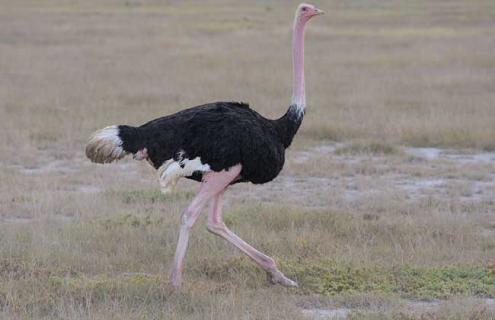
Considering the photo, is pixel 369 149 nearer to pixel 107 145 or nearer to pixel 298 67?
pixel 298 67

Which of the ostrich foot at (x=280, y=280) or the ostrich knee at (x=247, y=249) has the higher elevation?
the ostrich knee at (x=247, y=249)

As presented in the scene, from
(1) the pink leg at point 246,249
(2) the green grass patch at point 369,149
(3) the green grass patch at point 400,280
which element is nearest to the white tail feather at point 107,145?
(1) the pink leg at point 246,249

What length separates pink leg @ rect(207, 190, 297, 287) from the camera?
6992mm

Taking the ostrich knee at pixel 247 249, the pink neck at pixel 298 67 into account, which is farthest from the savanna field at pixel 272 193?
the pink neck at pixel 298 67

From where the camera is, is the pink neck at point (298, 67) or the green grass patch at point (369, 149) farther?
the green grass patch at point (369, 149)

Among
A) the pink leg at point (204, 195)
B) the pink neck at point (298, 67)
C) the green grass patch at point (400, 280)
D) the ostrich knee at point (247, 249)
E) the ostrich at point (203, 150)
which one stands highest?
the pink neck at point (298, 67)

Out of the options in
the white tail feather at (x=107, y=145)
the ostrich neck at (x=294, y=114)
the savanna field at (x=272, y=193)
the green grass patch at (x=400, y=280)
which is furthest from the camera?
the ostrich neck at (x=294, y=114)

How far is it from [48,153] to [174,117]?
5.69 meters

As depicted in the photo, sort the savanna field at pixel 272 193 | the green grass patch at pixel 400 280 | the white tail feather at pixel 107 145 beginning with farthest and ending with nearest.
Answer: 1. the white tail feather at pixel 107 145
2. the green grass patch at pixel 400 280
3. the savanna field at pixel 272 193

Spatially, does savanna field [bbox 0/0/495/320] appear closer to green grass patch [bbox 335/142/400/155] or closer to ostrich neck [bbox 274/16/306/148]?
green grass patch [bbox 335/142/400/155]

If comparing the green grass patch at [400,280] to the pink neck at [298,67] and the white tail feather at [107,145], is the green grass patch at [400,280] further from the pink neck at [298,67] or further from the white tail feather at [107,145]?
the white tail feather at [107,145]

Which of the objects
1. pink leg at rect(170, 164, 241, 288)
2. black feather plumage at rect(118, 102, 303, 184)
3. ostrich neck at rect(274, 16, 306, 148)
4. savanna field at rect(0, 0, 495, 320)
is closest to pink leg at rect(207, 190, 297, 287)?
savanna field at rect(0, 0, 495, 320)

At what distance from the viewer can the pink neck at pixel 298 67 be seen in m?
7.30

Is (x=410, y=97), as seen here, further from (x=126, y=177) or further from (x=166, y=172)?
(x=166, y=172)
